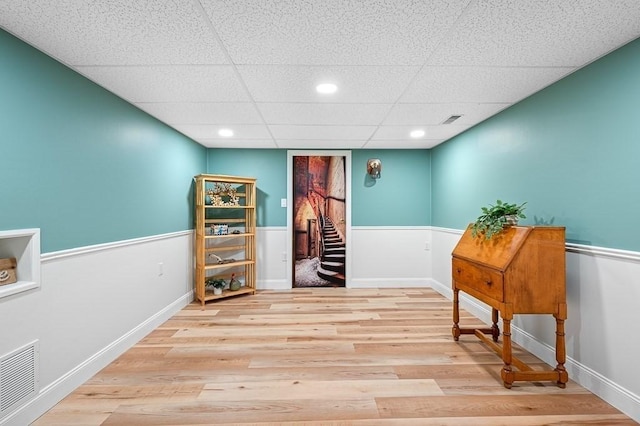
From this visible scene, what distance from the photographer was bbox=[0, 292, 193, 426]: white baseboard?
5.22ft

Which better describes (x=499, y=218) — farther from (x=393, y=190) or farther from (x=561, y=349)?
(x=393, y=190)

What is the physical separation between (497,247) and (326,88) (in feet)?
5.56

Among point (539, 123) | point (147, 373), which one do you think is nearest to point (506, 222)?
point (539, 123)

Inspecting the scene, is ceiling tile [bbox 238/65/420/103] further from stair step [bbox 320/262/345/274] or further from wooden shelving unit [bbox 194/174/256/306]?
stair step [bbox 320/262/345/274]

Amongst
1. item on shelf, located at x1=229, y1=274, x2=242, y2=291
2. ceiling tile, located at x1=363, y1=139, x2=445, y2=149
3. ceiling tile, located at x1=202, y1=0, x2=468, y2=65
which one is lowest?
item on shelf, located at x1=229, y1=274, x2=242, y2=291

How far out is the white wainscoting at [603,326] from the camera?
5.45 ft

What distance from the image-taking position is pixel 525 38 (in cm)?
160

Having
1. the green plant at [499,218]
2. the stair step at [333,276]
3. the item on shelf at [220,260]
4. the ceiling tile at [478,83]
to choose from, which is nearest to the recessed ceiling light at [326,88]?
the ceiling tile at [478,83]

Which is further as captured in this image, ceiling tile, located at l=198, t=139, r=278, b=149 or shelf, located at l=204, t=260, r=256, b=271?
ceiling tile, located at l=198, t=139, r=278, b=149

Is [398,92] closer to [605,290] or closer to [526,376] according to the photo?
[605,290]

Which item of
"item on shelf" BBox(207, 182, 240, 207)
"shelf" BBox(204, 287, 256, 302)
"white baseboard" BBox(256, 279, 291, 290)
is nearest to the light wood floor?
"shelf" BBox(204, 287, 256, 302)

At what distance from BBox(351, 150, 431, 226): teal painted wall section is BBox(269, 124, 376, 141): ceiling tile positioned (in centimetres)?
85

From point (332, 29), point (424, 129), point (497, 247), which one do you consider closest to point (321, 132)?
point (424, 129)

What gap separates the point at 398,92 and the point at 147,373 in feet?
9.09
